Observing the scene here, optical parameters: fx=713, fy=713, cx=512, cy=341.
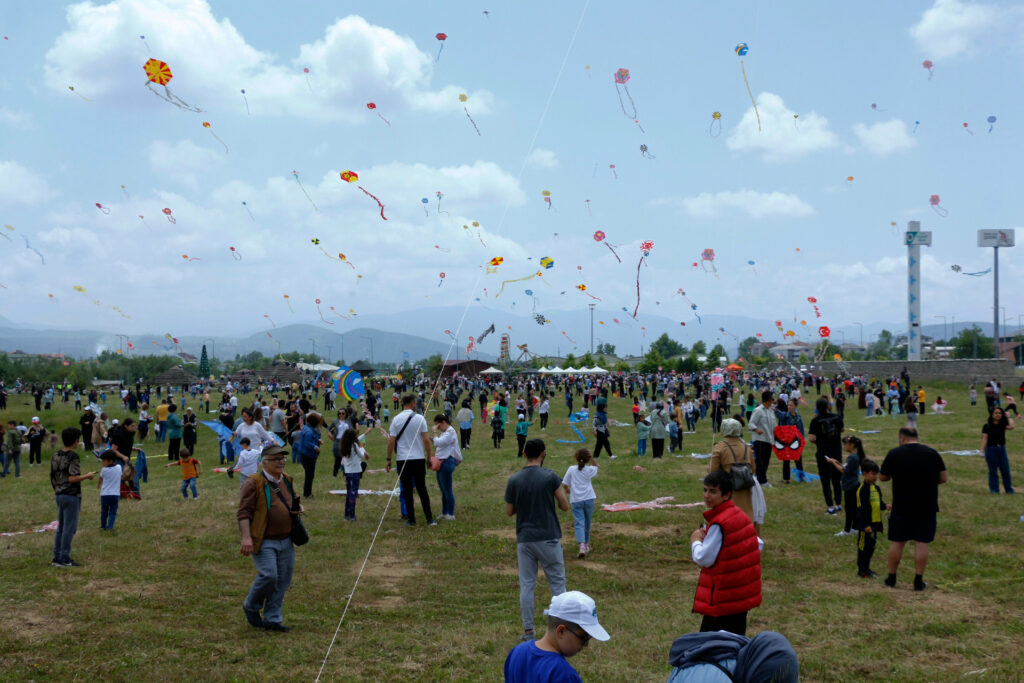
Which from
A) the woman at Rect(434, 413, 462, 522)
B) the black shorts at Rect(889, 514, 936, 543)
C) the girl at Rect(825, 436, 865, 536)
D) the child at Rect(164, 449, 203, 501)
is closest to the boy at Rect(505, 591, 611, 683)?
the black shorts at Rect(889, 514, 936, 543)

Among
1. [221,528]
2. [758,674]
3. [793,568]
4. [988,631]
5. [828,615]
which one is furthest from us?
[221,528]

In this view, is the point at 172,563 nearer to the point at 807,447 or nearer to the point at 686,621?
the point at 686,621

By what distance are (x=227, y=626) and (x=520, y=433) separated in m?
13.7

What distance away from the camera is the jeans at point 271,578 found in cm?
594

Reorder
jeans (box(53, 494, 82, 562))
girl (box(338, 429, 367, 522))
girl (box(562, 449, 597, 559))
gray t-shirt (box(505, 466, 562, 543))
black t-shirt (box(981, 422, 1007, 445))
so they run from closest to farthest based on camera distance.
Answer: gray t-shirt (box(505, 466, 562, 543)) < jeans (box(53, 494, 82, 562)) < girl (box(562, 449, 597, 559)) < girl (box(338, 429, 367, 522)) < black t-shirt (box(981, 422, 1007, 445))

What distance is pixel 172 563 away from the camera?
8203mm

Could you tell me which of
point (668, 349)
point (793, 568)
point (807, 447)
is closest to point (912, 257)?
point (668, 349)

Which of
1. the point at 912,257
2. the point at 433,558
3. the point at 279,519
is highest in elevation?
the point at 912,257

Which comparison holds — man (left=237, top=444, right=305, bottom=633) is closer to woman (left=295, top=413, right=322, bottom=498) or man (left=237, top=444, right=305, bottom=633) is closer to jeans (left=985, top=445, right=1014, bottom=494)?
woman (left=295, top=413, right=322, bottom=498)

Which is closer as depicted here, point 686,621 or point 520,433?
point 686,621

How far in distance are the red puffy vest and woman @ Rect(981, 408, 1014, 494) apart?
9001 millimetres

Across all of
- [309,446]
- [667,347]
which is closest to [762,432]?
[309,446]

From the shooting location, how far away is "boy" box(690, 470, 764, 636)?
4348mm

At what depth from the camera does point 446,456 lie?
33.8 ft
